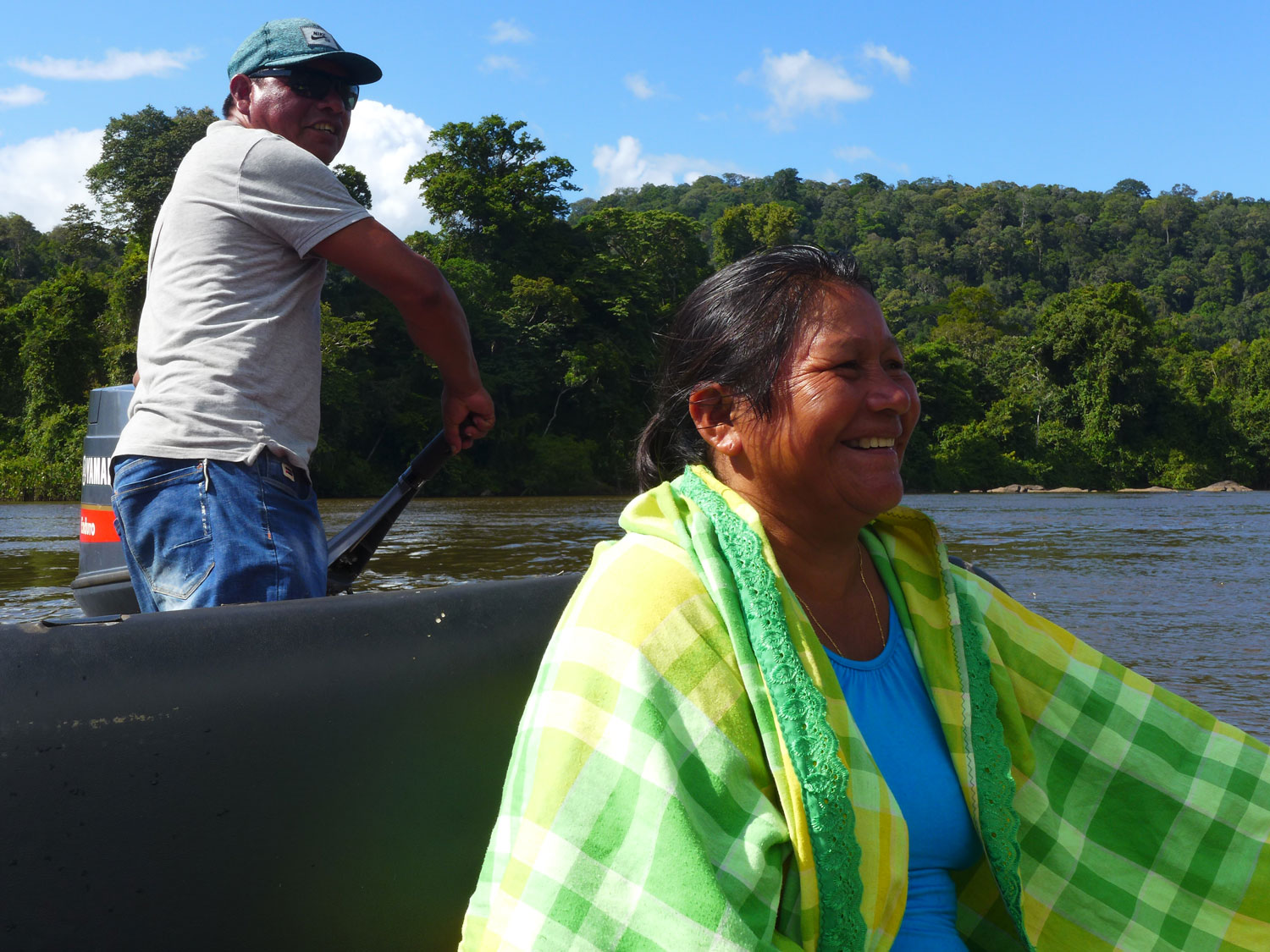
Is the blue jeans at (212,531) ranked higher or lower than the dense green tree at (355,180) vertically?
lower

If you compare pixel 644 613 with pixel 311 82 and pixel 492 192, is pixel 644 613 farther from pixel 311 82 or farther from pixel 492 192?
pixel 492 192

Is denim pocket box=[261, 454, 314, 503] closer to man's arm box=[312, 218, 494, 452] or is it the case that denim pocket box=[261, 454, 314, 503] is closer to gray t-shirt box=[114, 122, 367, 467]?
gray t-shirt box=[114, 122, 367, 467]

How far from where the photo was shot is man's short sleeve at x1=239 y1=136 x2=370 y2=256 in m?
1.94

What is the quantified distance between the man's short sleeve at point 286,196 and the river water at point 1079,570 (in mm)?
2333

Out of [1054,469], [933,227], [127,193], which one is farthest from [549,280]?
[933,227]

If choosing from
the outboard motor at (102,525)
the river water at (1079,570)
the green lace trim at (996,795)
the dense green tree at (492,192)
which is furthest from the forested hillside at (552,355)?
the green lace trim at (996,795)

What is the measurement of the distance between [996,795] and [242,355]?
52.6 inches

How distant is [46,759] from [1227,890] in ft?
5.01

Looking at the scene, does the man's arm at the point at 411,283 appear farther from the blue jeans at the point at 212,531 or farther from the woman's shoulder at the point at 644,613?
the woman's shoulder at the point at 644,613

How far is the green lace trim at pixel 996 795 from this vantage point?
4.88 feet

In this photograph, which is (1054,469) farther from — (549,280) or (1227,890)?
(1227,890)

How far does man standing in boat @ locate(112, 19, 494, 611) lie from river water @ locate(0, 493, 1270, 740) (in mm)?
2160

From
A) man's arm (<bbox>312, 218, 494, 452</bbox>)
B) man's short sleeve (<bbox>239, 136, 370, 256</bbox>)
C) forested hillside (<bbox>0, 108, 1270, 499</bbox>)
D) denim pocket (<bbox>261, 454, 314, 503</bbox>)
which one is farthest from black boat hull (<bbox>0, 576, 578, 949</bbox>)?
forested hillside (<bbox>0, 108, 1270, 499</bbox>)

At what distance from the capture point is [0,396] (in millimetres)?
30859
